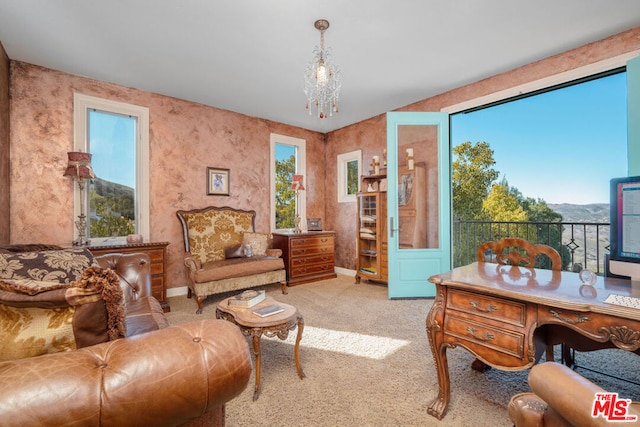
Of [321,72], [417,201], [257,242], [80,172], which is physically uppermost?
[321,72]

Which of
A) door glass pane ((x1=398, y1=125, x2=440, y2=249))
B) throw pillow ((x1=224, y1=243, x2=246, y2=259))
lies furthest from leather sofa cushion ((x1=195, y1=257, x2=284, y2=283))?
door glass pane ((x1=398, y1=125, x2=440, y2=249))

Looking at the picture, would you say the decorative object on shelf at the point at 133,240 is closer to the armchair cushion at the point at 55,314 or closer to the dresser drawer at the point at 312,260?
the dresser drawer at the point at 312,260

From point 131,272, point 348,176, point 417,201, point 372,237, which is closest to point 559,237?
point 417,201

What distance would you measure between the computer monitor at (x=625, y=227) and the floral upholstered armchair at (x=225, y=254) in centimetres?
338

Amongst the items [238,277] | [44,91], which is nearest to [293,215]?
[238,277]

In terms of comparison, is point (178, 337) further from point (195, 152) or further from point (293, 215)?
point (293, 215)

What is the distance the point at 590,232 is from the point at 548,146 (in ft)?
5.78

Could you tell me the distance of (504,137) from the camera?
17.2 ft

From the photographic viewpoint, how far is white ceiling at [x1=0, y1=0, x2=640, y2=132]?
2.29 m

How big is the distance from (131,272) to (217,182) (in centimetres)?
235

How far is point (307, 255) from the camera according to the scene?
4633mm

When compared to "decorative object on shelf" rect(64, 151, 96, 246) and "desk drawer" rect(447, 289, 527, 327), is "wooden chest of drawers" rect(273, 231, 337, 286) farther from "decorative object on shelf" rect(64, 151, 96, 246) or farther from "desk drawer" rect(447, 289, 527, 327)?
"desk drawer" rect(447, 289, 527, 327)

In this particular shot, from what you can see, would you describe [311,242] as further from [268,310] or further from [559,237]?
[559,237]

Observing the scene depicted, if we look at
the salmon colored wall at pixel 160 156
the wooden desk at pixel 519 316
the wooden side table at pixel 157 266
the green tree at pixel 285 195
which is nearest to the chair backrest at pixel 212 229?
the salmon colored wall at pixel 160 156
